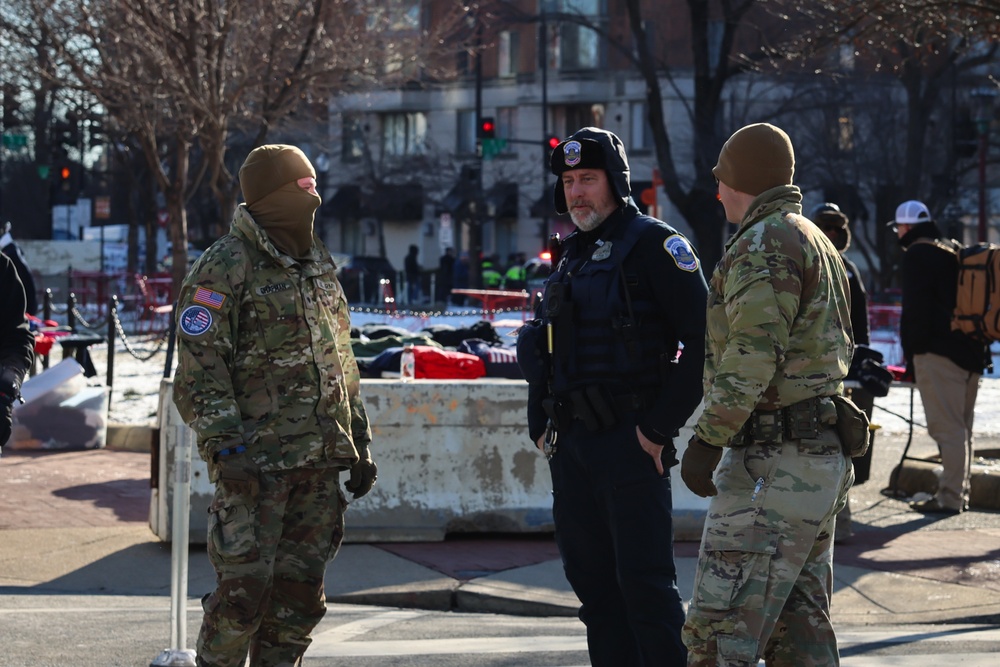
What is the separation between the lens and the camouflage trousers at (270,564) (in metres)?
4.75

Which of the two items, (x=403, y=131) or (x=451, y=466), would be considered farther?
(x=403, y=131)

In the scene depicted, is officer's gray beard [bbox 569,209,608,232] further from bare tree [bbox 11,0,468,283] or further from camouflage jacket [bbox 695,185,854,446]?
bare tree [bbox 11,0,468,283]

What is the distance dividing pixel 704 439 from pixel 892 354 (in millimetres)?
19523

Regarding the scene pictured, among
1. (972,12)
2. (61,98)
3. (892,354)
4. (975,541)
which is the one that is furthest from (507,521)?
(61,98)

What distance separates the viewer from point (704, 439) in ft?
14.1

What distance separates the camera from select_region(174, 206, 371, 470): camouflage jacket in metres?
4.75

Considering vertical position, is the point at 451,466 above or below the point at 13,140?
below

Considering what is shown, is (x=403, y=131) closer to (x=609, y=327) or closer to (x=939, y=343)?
(x=939, y=343)

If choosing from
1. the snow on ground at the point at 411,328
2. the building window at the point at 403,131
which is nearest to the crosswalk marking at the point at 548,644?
the snow on ground at the point at 411,328

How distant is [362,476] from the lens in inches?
199

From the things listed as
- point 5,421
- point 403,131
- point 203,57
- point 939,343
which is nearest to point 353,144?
point 403,131

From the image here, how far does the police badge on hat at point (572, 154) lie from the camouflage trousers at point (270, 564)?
1.33 m

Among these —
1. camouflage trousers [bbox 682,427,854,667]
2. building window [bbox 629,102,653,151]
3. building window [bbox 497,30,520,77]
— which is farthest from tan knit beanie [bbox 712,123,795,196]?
building window [bbox 497,30,520,77]

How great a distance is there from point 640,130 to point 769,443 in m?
56.1
